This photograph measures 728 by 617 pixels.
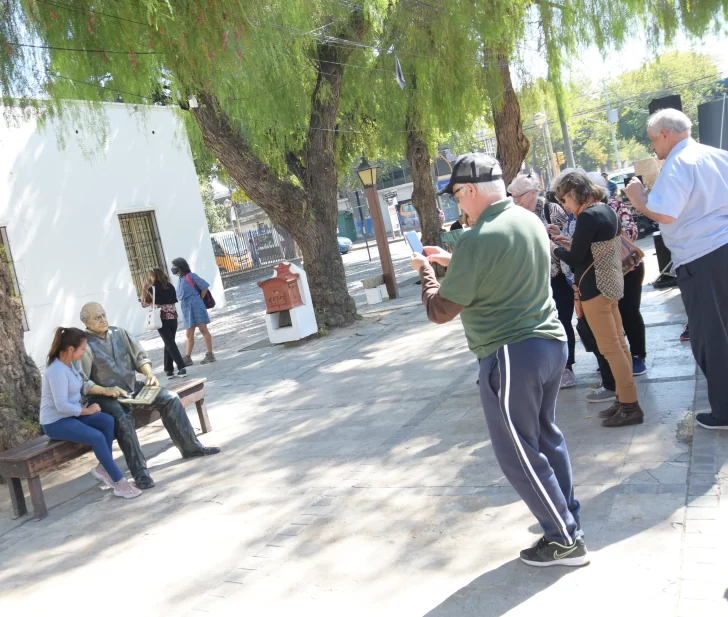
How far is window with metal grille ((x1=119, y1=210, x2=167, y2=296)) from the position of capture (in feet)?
60.4

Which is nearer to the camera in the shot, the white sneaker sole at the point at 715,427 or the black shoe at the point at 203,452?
the white sneaker sole at the point at 715,427

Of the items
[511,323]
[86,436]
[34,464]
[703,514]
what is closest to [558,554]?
[703,514]

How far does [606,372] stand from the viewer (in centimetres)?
585

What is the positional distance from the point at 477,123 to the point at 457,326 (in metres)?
10.7

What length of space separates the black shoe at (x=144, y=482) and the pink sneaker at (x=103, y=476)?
0.19 meters

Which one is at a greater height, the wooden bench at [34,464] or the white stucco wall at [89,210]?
the white stucco wall at [89,210]

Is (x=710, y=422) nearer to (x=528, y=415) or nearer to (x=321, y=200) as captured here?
(x=528, y=415)

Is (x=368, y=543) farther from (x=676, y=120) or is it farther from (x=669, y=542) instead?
(x=676, y=120)

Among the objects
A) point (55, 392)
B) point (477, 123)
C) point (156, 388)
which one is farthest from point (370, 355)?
point (477, 123)

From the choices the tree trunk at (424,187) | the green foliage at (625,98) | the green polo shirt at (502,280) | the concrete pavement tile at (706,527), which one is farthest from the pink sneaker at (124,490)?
the tree trunk at (424,187)

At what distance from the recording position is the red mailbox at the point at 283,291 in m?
11.5

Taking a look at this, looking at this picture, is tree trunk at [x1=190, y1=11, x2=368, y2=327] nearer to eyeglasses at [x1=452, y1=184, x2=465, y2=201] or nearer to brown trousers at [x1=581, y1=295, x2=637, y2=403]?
brown trousers at [x1=581, y1=295, x2=637, y2=403]

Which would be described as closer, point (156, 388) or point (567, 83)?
point (156, 388)

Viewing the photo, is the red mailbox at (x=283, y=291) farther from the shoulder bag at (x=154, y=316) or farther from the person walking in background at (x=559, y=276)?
the person walking in background at (x=559, y=276)
